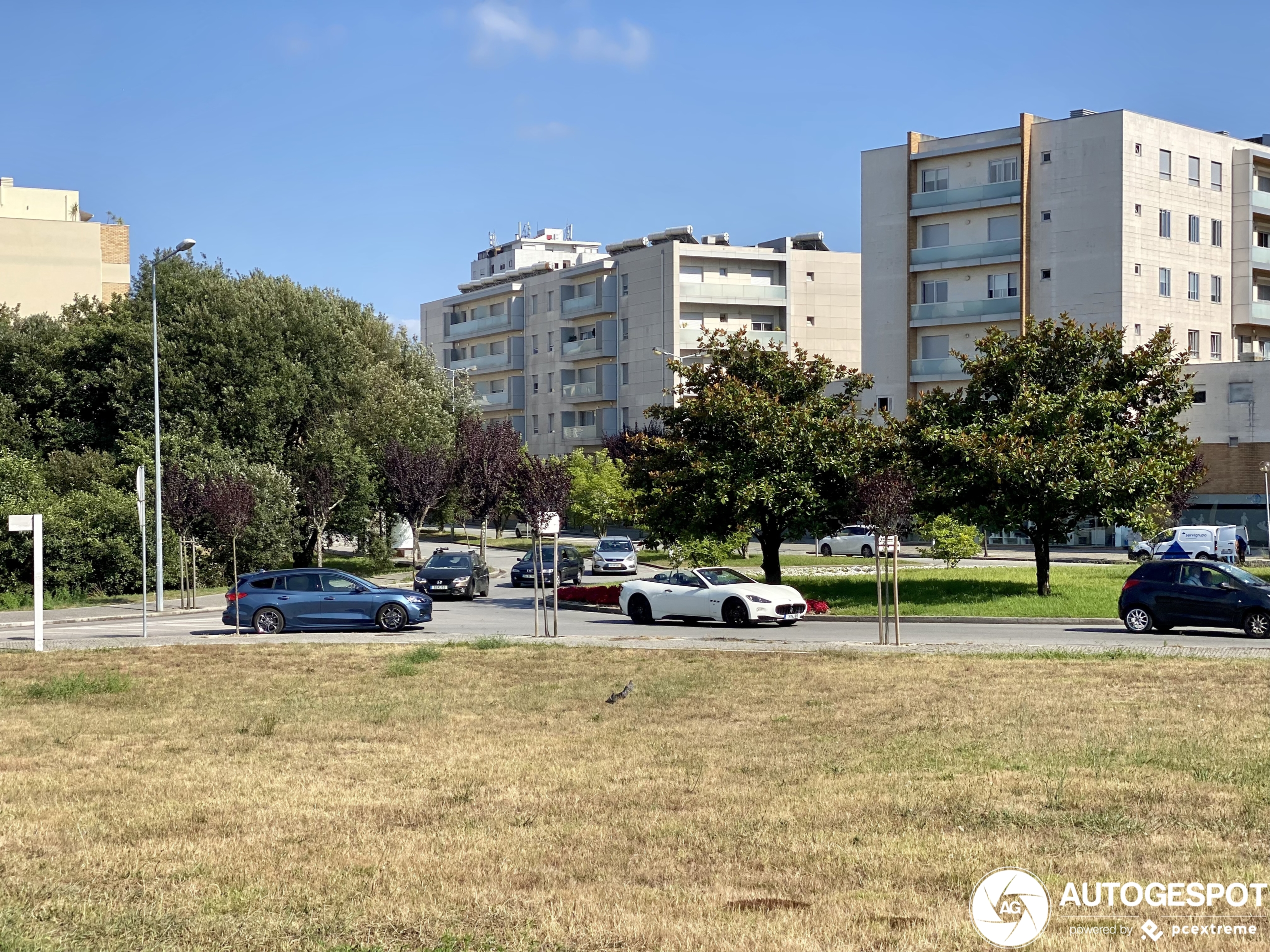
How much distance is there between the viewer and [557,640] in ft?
83.6

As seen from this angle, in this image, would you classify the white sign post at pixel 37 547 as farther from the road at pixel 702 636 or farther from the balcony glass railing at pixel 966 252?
the balcony glass railing at pixel 966 252

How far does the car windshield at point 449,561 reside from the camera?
41.8m

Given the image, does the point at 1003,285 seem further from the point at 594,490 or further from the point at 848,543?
the point at 594,490

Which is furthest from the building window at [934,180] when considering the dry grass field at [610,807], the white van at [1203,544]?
the dry grass field at [610,807]

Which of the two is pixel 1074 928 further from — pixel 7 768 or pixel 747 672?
pixel 747 672

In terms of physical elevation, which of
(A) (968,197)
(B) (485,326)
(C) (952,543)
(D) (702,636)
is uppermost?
(A) (968,197)

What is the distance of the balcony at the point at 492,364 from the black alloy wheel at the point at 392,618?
2954 inches

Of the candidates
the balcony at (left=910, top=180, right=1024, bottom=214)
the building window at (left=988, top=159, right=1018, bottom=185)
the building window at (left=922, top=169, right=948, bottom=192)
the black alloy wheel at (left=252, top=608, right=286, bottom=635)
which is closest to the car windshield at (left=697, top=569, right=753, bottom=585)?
the black alloy wheel at (left=252, top=608, right=286, bottom=635)

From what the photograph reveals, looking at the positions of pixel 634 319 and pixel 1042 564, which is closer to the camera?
pixel 1042 564

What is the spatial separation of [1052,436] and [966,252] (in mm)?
43975

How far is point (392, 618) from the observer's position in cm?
2903

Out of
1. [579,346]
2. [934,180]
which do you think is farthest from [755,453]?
[579,346]

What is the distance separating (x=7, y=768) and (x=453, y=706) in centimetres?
513

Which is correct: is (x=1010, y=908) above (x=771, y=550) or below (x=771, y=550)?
below
